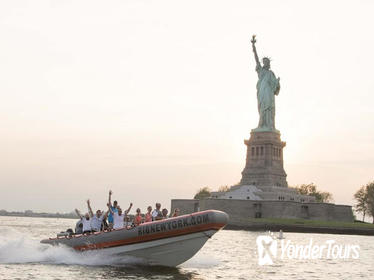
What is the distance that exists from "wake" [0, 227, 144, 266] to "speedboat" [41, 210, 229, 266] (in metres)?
0.27

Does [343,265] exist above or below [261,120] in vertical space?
below

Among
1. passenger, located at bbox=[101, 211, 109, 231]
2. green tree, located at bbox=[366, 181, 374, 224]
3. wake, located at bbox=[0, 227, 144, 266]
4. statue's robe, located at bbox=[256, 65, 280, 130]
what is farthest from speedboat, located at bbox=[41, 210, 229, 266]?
green tree, located at bbox=[366, 181, 374, 224]

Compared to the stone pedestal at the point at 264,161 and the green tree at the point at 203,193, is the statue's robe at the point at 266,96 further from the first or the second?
the green tree at the point at 203,193

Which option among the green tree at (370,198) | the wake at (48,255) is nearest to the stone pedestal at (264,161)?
the green tree at (370,198)

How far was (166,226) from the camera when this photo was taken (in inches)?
975

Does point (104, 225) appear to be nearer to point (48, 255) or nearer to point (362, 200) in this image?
point (48, 255)

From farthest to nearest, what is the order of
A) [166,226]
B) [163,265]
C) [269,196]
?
[269,196] < [163,265] < [166,226]

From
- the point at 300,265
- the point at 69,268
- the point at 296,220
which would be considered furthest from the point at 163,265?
the point at 296,220

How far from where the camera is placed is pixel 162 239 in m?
25.1

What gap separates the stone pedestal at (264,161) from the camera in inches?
3853

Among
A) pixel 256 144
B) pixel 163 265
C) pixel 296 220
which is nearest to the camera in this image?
pixel 163 265

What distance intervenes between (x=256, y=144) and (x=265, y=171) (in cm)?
474

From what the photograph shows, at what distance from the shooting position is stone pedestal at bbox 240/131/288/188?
97875 millimetres

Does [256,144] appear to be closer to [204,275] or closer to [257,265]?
[257,265]
